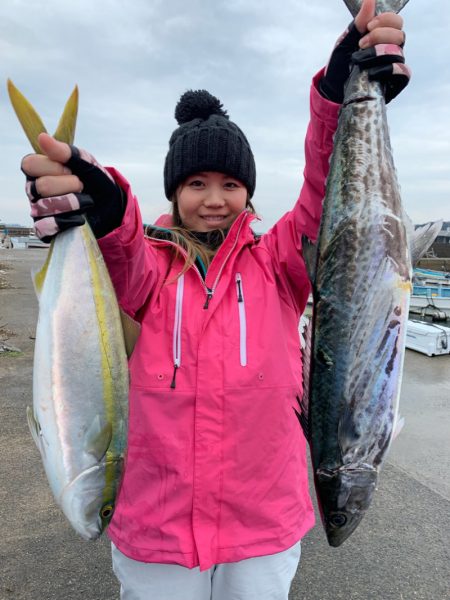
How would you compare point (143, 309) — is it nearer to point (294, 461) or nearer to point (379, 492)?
point (294, 461)

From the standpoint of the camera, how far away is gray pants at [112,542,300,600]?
1.95m

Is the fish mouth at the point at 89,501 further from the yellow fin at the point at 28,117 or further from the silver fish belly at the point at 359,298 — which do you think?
the yellow fin at the point at 28,117

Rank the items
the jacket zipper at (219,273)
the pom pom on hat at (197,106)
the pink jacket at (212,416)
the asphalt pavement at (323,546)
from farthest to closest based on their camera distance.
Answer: the asphalt pavement at (323,546) → the pom pom on hat at (197,106) → the jacket zipper at (219,273) → the pink jacket at (212,416)

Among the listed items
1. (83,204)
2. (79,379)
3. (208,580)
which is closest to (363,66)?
(83,204)

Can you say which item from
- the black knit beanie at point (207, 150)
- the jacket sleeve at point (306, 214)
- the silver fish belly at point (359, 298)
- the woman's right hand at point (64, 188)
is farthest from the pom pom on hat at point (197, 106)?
the woman's right hand at point (64, 188)

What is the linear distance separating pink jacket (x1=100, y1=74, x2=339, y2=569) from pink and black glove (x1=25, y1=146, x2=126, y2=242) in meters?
0.15

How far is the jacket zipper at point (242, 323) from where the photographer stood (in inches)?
78.5

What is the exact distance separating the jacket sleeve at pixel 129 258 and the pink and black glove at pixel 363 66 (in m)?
0.85

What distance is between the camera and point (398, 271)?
1.76 meters

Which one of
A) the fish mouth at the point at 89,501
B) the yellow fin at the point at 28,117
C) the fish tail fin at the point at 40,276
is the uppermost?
the yellow fin at the point at 28,117

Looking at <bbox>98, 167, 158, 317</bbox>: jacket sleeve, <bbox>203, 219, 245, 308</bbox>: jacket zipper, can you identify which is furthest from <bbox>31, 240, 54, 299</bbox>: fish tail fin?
<bbox>203, 219, 245, 308</bbox>: jacket zipper

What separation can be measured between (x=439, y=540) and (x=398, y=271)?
2.57 metres

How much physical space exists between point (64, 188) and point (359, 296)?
1.09m

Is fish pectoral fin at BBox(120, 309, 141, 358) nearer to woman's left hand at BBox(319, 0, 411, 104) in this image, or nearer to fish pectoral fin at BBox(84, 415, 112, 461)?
fish pectoral fin at BBox(84, 415, 112, 461)
